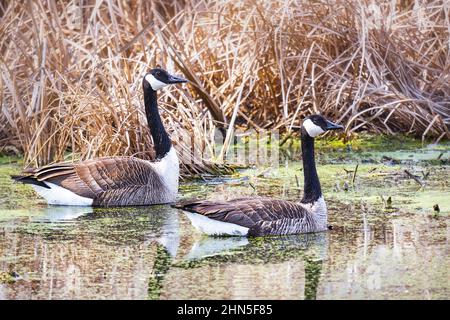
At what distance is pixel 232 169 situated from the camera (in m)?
10.6

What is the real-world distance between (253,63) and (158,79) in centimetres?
276

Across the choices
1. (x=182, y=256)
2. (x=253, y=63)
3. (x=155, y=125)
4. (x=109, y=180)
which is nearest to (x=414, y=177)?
(x=155, y=125)

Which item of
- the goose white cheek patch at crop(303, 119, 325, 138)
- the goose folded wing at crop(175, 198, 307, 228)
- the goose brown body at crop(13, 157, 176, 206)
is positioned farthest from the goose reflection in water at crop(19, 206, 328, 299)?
the goose white cheek patch at crop(303, 119, 325, 138)

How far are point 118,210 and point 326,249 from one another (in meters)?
2.27

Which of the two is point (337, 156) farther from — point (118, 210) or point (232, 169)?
point (118, 210)

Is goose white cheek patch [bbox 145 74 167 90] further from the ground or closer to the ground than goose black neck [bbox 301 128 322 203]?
further from the ground

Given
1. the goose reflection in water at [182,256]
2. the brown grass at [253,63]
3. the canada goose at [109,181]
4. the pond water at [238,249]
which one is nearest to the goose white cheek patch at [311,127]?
the pond water at [238,249]

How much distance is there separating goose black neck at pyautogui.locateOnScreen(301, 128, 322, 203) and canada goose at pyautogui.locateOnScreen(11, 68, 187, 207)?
1.41m

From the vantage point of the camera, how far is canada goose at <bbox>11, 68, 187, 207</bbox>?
29.6 feet

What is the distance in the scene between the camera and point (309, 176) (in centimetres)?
823

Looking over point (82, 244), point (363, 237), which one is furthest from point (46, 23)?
point (363, 237)

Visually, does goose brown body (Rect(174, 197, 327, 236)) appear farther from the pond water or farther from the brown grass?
the brown grass

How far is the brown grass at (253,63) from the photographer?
35.3 ft
